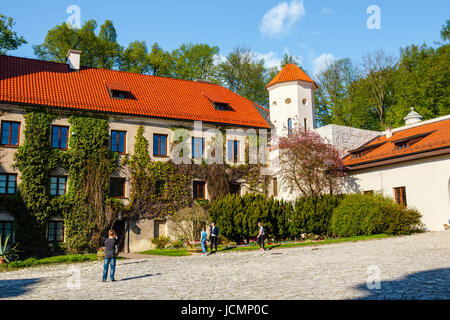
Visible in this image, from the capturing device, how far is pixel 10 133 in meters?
22.6

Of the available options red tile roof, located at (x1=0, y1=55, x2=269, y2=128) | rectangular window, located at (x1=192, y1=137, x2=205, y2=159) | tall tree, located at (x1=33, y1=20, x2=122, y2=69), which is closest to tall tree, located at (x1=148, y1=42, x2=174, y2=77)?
tall tree, located at (x1=33, y1=20, x2=122, y2=69)

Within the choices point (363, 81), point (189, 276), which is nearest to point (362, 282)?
point (189, 276)

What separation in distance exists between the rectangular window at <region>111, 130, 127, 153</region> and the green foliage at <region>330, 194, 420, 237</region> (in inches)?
524

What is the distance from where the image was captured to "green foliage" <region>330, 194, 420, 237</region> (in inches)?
816

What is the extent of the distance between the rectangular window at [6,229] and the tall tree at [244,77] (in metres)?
29.5

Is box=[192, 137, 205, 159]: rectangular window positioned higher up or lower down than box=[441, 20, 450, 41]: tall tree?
lower down

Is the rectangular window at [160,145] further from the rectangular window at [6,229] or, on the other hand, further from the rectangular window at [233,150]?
the rectangular window at [6,229]

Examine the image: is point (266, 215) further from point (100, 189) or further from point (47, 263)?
point (47, 263)

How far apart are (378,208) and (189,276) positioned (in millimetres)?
12762

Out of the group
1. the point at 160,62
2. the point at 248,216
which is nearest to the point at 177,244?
the point at 248,216

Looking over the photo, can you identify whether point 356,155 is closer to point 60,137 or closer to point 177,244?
point 177,244

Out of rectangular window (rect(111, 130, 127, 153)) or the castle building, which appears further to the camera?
rectangular window (rect(111, 130, 127, 153))

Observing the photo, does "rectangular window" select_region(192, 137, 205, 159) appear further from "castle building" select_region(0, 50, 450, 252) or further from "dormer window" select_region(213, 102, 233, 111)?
"dormer window" select_region(213, 102, 233, 111)

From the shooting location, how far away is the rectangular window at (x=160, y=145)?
2627cm
